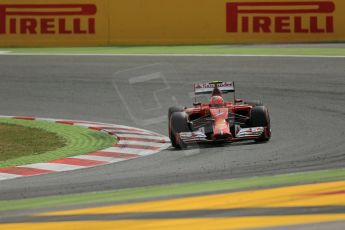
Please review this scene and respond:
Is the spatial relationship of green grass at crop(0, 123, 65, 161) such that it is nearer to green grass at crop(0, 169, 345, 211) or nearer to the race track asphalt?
the race track asphalt

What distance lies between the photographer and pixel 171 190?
7.32m

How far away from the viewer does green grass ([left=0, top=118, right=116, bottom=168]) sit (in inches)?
410

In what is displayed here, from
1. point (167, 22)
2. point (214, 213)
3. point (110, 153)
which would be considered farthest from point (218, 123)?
point (167, 22)

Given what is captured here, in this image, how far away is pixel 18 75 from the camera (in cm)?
1864

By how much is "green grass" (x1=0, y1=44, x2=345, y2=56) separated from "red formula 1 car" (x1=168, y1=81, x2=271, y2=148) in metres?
8.11

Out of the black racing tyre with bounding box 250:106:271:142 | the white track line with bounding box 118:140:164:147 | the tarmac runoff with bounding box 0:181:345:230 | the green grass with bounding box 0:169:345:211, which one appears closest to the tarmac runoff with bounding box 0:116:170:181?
the white track line with bounding box 118:140:164:147

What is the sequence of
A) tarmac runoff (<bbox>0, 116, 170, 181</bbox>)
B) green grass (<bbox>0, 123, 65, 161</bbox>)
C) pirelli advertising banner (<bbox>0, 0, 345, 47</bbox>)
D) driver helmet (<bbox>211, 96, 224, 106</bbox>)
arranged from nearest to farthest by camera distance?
tarmac runoff (<bbox>0, 116, 170, 181</bbox>), green grass (<bbox>0, 123, 65, 161</bbox>), driver helmet (<bbox>211, 96, 224, 106</bbox>), pirelli advertising banner (<bbox>0, 0, 345, 47</bbox>)

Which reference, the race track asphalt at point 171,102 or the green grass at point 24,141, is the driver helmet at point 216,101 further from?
the green grass at point 24,141

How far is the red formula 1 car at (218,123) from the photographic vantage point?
11.1m

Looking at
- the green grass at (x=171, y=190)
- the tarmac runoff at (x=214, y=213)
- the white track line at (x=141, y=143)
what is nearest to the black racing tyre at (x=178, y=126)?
the white track line at (x=141, y=143)

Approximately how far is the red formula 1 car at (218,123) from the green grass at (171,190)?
3.19 m

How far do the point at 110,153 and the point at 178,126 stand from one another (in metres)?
1.05

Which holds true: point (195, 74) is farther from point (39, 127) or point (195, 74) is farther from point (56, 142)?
point (56, 142)

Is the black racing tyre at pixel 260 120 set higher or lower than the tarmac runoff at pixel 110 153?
higher
